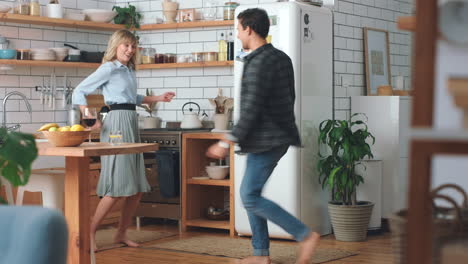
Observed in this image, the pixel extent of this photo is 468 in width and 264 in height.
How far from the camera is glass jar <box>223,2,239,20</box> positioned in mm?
7055

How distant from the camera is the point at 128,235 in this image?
6430mm

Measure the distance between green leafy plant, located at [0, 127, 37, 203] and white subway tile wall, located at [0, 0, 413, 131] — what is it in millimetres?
4263

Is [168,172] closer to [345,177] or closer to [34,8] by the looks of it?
[345,177]

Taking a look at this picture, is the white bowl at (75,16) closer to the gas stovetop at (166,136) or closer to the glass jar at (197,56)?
the glass jar at (197,56)

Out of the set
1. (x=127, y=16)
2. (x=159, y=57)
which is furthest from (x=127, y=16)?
(x=159, y=57)

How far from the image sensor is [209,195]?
689 centimetres

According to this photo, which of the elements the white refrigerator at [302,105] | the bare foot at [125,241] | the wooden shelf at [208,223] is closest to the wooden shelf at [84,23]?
the white refrigerator at [302,105]

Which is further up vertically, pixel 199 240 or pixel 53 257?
pixel 53 257

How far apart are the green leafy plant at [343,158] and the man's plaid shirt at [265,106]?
1.44 m

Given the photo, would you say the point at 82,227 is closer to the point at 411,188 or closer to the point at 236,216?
the point at 236,216

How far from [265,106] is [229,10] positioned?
267cm

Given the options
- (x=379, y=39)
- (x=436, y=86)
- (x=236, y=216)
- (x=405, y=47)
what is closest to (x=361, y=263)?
(x=236, y=216)

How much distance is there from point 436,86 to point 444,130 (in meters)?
0.10

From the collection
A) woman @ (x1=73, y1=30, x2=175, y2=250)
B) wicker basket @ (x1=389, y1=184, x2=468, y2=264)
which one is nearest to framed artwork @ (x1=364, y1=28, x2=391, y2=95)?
woman @ (x1=73, y1=30, x2=175, y2=250)
